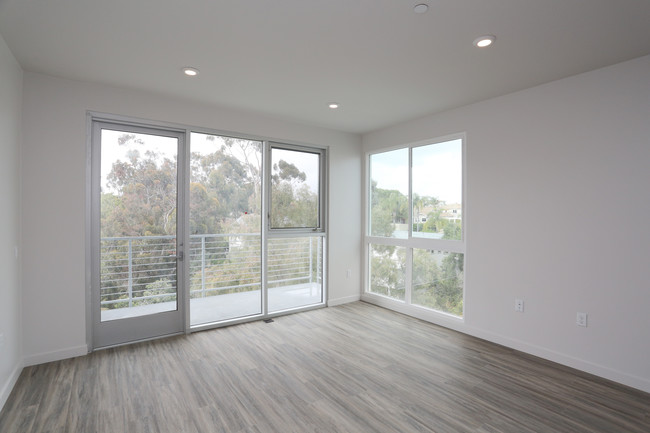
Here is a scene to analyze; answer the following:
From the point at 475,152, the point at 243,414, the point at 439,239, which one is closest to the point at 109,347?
the point at 243,414

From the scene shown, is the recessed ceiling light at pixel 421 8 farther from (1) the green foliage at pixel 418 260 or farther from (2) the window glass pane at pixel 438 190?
(1) the green foliage at pixel 418 260

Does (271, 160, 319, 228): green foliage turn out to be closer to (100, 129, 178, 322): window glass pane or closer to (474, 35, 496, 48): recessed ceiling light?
(100, 129, 178, 322): window glass pane

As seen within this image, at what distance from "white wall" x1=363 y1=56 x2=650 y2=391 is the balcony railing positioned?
7.30ft

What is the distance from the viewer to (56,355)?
9.82ft

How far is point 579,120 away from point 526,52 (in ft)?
3.04

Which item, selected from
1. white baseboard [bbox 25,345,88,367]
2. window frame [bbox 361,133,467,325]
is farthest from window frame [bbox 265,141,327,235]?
white baseboard [bbox 25,345,88,367]

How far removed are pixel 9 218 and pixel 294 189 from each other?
290cm

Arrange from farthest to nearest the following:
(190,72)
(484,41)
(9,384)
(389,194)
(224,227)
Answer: (389,194)
(224,227)
(190,72)
(9,384)
(484,41)

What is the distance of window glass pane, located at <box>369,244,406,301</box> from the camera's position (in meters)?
4.62

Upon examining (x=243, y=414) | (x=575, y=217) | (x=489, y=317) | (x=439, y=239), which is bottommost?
(x=243, y=414)

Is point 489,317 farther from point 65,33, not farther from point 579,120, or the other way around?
point 65,33

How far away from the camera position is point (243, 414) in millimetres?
2254

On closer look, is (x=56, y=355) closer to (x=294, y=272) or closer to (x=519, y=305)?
(x=294, y=272)

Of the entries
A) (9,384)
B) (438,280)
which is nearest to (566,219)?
(438,280)
